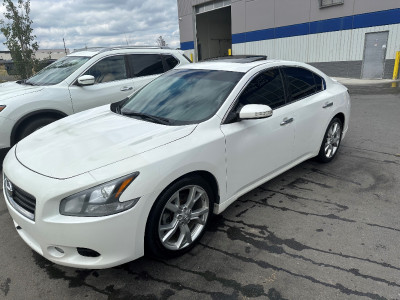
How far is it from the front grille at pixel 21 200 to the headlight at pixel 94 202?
0.97ft

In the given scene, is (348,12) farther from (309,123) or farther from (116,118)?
(116,118)

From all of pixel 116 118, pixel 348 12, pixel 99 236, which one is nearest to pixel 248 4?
pixel 348 12

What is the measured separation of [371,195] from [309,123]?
1.13 meters

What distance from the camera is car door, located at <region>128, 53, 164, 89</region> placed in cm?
604

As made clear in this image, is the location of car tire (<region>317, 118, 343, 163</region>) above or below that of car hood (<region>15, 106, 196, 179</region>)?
below

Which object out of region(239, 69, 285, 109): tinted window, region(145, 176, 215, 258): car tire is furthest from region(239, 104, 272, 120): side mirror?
region(145, 176, 215, 258): car tire

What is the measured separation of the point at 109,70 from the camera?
19.0ft

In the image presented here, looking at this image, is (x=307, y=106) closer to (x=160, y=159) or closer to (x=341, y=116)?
(x=341, y=116)

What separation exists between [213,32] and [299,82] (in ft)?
90.7

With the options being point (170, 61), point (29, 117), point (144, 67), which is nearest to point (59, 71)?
point (29, 117)

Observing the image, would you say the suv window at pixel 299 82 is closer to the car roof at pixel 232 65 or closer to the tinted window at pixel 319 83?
the tinted window at pixel 319 83

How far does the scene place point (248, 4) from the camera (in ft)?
68.9

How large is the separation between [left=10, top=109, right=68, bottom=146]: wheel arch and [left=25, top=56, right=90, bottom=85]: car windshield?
1.89 ft

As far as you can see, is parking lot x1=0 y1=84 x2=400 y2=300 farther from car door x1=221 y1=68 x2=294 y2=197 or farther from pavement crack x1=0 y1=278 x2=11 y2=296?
car door x1=221 y1=68 x2=294 y2=197
